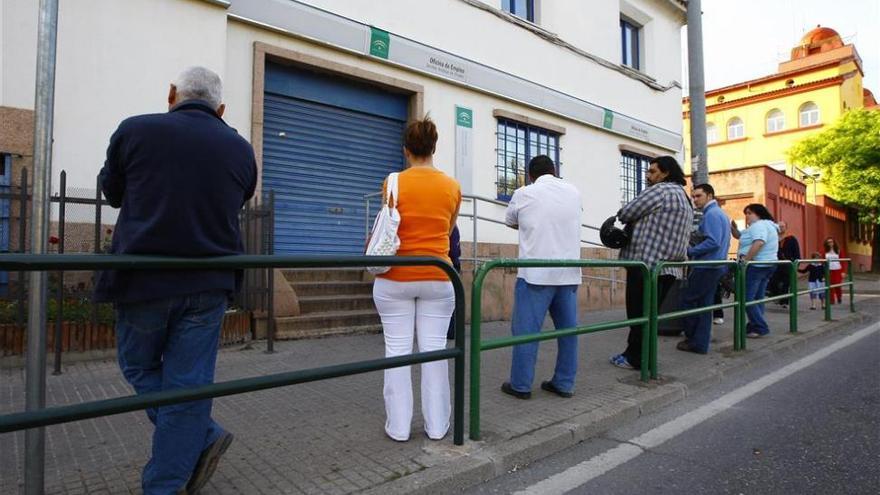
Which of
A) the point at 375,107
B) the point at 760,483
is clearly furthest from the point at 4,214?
the point at 760,483

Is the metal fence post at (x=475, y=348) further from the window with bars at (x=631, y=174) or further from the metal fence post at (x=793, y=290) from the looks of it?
the window with bars at (x=631, y=174)

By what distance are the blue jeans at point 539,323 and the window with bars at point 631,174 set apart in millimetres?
8911

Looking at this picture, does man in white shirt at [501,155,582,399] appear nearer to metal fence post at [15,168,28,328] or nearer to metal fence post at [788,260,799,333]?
metal fence post at [15,168,28,328]

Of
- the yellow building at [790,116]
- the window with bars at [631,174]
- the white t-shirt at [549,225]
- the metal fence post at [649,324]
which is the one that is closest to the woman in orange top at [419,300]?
the white t-shirt at [549,225]

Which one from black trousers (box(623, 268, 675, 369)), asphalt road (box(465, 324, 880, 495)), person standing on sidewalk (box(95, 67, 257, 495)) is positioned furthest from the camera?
black trousers (box(623, 268, 675, 369))

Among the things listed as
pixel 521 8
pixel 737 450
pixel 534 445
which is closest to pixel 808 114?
pixel 521 8

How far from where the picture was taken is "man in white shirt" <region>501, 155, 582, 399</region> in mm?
3805

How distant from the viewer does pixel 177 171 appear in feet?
6.63

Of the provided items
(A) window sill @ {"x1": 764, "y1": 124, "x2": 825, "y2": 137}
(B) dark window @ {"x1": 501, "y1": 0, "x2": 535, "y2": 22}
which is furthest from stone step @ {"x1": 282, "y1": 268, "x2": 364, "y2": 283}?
(A) window sill @ {"x1": 764, "y1": 124, "x2": 825, "y2": 137}

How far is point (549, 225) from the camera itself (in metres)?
3.82

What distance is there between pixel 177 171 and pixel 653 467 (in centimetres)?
270

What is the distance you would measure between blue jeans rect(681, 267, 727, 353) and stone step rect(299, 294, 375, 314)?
3.65 meters

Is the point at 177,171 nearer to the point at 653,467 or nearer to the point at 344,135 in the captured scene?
the point at 653,467

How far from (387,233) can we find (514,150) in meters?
7.36
